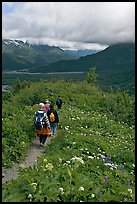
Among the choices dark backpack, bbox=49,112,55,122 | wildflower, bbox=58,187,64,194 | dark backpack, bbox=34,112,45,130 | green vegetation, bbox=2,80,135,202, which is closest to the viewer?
wildflower, bbox=58,187,64,194

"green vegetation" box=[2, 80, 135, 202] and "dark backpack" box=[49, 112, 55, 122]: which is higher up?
"dark backpack" box=[49, 112, 55, 122]

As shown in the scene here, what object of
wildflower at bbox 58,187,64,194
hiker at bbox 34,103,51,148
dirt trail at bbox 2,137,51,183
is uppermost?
hiker at bbox 34,103,51,148

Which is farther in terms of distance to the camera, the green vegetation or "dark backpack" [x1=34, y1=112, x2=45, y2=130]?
"dark backpack" [x1=34, y1=112, x2=45, y2=130]

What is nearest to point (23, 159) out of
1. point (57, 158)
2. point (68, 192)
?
point (57, 158)

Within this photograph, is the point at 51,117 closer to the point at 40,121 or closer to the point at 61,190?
the point at 40,121

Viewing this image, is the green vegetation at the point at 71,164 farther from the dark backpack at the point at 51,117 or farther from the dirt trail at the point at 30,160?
the dark backpack at the point at 51,117

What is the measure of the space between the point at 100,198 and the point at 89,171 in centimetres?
213

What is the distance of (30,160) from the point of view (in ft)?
40.7

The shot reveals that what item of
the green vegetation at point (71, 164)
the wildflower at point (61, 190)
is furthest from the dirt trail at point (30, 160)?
the wildflower at point (61, 190)

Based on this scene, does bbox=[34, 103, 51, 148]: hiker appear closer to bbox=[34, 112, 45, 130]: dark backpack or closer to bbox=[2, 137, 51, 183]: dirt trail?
bbox=[34, 112, 45, 130]: dark backpack

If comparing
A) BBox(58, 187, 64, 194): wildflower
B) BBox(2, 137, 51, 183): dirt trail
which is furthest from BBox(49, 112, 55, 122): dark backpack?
BBox(58, 187, 64, 194): wildflower

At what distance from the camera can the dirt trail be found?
10.2 meters

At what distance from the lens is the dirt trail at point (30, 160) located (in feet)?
33.6

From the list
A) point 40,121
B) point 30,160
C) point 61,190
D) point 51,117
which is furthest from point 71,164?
point 51,117
